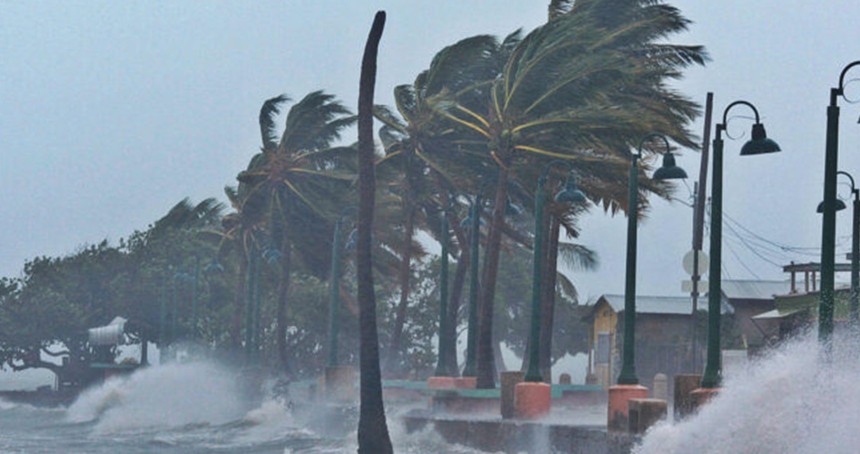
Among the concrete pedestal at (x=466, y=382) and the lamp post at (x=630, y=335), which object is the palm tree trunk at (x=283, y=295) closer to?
the concrete pedestal at (x=466, y=382)

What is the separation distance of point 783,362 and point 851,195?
13.8m

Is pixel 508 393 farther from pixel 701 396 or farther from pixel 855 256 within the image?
pixel 701 396

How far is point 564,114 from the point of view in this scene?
1551 inches

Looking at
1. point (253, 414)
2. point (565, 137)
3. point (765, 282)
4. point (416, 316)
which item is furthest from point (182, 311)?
point (565, 137)

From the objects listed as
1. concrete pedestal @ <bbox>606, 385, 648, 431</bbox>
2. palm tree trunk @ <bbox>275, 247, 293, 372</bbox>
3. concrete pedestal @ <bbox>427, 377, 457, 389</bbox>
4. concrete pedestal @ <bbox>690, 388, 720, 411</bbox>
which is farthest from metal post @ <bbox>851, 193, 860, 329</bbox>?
palm tree trunk @ <bbox>275, 247, 293, 372</bbox>

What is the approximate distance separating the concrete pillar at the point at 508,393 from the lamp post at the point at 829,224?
12.6m

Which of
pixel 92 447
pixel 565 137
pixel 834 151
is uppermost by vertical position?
pixel 565 137

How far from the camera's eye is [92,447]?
157 feet

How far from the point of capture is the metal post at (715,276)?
23641mm

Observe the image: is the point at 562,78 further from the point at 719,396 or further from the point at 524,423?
the point at 719,396

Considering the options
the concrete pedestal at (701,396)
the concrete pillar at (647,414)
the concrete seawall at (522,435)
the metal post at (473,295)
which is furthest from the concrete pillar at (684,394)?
the metal post at (473,295)

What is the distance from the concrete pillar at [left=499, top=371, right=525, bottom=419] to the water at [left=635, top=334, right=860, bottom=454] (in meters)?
10.1

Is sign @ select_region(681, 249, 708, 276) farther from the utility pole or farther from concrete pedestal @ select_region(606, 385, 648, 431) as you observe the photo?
concrete pedestal @ select_region(606, 385, 648, 431)

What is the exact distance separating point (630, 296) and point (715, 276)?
12.9 ft
